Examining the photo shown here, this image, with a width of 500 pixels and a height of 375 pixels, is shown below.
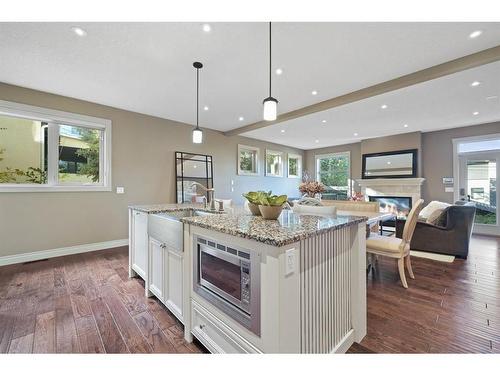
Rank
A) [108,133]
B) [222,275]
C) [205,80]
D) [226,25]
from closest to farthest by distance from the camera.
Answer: [222,275]
[226,25]
[205,80]
[108,133]

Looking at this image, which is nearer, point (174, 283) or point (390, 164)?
point (174, 283)

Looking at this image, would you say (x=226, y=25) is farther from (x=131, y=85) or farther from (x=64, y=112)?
(x=64, y=112)

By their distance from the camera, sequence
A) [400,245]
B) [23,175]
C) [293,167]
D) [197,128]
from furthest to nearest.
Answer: [293,167]
[23,175]
[197,128]
[400,245]

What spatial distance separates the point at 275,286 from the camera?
104 cm

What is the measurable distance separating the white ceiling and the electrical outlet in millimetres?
2115

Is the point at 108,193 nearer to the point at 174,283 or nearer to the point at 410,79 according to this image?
the point at 174,283

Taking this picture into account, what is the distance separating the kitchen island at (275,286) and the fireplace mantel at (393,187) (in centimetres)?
539

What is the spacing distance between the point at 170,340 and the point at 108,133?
3.88 metres

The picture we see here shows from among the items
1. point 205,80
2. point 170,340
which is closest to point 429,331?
point 170,340

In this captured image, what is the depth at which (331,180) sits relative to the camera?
811 cm

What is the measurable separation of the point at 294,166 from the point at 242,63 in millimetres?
5866

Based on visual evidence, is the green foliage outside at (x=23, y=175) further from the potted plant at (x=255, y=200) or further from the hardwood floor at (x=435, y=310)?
the hardwood floor at (x=435, y=310)

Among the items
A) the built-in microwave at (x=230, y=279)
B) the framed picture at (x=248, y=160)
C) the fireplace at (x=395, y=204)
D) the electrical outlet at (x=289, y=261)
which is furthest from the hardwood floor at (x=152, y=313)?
the framed picture at (x=248, y=160)

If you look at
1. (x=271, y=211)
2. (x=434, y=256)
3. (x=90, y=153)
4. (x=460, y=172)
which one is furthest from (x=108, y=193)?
(x=460, y=172)
